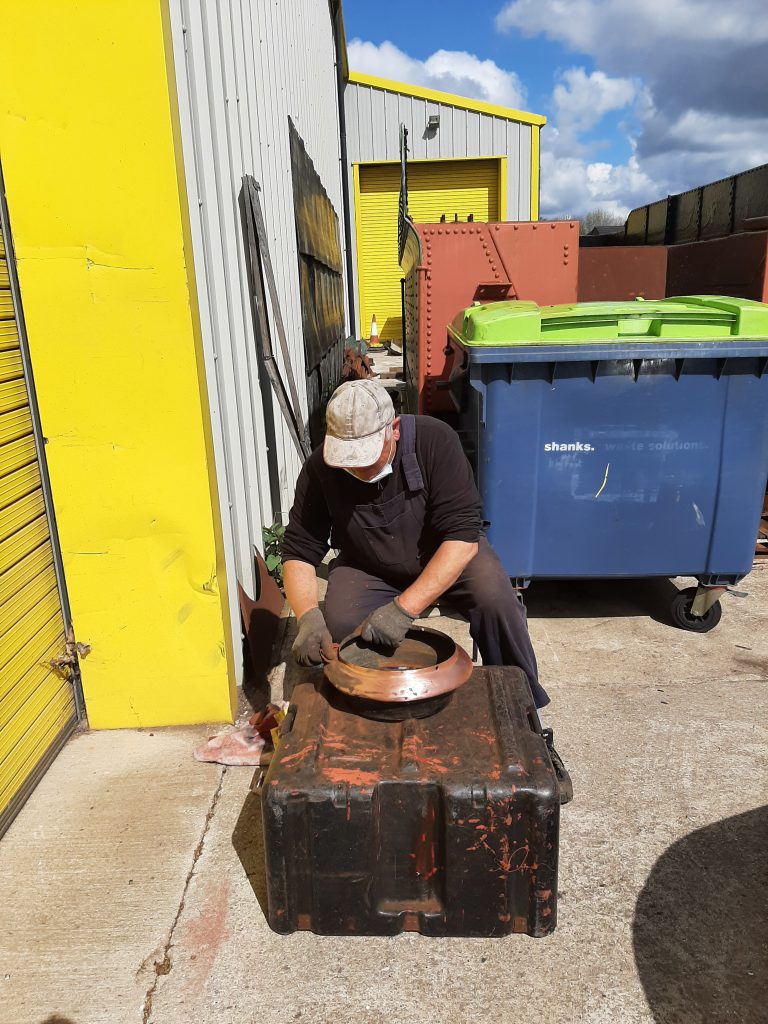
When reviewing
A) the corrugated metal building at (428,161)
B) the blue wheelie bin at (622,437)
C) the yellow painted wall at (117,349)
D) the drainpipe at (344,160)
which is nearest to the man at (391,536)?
the yellow painted wall at (117,349)

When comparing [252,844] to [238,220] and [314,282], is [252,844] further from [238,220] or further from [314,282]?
[314,282]

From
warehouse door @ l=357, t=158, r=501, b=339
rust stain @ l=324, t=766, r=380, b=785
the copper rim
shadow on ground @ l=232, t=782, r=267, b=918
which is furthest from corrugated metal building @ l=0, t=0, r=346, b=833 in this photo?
warehouse door @ l=357, t=158, r=501, b=339

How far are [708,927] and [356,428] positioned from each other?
1.87m

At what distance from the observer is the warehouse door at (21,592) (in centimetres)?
276

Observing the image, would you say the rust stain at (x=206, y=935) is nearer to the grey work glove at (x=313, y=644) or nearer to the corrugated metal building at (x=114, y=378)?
the grey work glove at (x=313, y=644)

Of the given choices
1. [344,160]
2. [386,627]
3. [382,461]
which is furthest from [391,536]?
[344,160]

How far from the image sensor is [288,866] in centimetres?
219

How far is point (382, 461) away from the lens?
268cm

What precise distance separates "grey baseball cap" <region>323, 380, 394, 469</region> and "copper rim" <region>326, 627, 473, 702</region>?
684mm

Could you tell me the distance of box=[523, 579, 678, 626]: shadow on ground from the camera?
14.6ft

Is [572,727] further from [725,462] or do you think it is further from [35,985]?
[35,985]

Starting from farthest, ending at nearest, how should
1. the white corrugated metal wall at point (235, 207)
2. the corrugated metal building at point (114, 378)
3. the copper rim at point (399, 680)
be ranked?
the white corrugated metal wall at point (235, 207) < the corrugated metal building at point (114, 378) < the copper rim at point (399, 680)

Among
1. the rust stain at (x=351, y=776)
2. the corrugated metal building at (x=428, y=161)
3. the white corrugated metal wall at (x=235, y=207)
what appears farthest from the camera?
the corrugated metal building at (x=428, y=161)

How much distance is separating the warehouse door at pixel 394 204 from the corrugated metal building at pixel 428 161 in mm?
21
